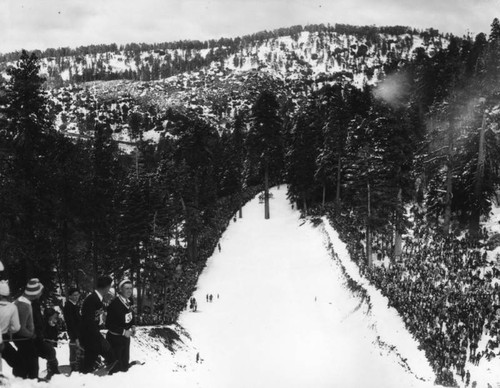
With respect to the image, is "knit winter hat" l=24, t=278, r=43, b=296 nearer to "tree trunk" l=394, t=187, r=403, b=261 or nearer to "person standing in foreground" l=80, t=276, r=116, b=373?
"person standing in foreground" l=80, t=276, r=116, b=373

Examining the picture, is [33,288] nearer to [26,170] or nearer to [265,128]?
[26,170]

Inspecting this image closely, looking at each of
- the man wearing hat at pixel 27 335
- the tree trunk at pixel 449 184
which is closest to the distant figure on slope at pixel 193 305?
the tree trunk at pixel 449 184

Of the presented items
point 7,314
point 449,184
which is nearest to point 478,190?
point 449,184

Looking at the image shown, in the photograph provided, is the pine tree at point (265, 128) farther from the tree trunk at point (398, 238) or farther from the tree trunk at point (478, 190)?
the tree trunk at point (478, 190)

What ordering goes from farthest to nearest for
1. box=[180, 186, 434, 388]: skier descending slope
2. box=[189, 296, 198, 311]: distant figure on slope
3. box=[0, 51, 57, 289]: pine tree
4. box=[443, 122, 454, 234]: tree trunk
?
1. box=[443, 122, 454, 234]: tree trunk
2. box=[189, 296, 198, 311]: distant figure on slope
3. box=[180, 186, 434, 388]: skier descending slope
4. box=[0, 51, 57, 289]: pine tree

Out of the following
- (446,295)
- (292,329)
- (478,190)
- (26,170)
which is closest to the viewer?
(26,170)

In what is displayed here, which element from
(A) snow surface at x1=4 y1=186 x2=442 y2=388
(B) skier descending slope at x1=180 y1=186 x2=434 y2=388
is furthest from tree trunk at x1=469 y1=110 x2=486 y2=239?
(B) skier descending slope at x1=180 y1=186 x2=434 y2=388
